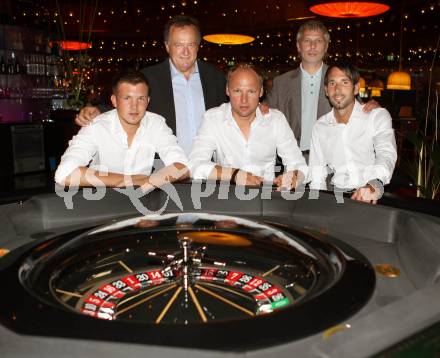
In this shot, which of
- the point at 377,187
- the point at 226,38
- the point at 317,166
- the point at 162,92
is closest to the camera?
the point at 377,187

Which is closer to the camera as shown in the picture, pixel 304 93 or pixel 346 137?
pixel 346 137

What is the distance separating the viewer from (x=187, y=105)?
301cm

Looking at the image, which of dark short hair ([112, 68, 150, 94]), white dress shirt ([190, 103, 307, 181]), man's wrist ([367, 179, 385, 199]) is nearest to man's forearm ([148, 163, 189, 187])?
white dress shirt ([190, 103, 307, 181])

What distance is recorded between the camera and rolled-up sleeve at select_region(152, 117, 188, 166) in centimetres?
242

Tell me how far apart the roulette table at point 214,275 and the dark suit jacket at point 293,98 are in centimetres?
142

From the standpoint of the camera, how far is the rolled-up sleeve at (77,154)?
2.14 m

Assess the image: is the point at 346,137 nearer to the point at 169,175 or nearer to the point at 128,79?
the point at 169,175

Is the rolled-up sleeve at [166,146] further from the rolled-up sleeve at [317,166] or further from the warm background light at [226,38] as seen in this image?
the warm background light at [226,38]

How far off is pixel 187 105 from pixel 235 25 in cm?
861

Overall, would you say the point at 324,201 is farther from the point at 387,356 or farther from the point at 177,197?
the point at 387,356

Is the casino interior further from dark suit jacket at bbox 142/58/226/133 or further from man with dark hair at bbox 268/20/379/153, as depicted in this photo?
dark suit jacket at bbox 142/58/226/133

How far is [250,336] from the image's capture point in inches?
31.6

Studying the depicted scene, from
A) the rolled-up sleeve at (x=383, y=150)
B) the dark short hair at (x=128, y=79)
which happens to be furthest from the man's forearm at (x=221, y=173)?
→ the rolled-up sleeve at (x=383, y=150)

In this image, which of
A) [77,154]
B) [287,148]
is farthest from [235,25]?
[77,154]
